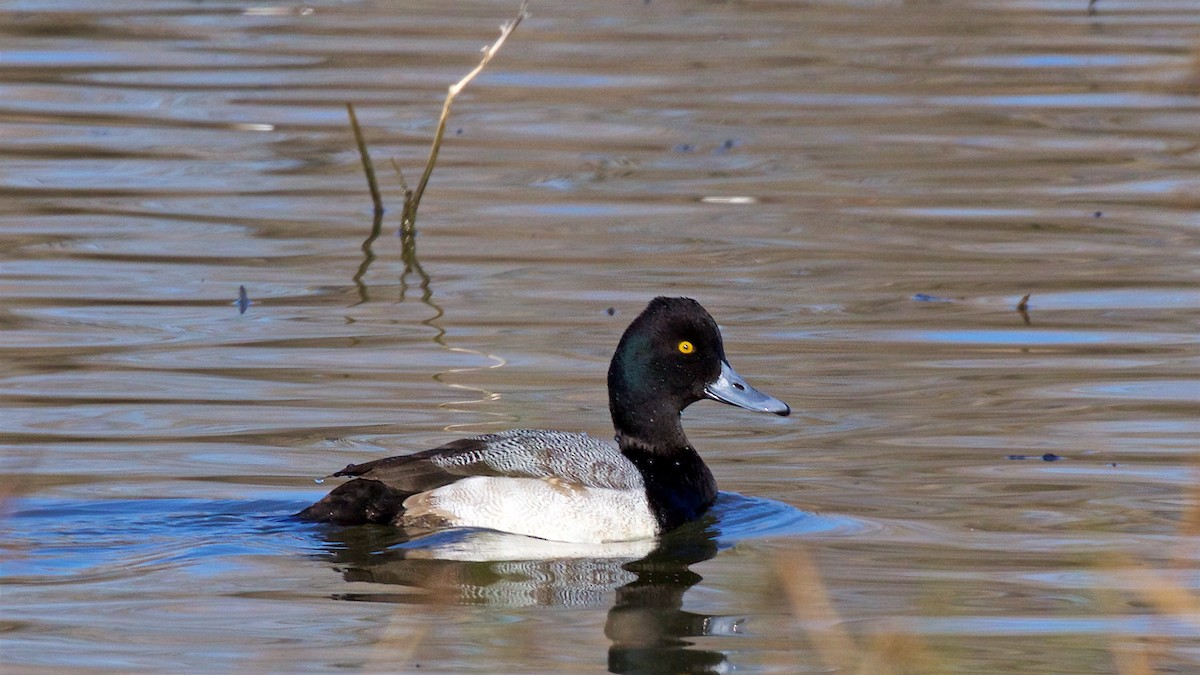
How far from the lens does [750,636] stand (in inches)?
259

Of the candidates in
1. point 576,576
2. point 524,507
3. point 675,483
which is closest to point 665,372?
point 675,483

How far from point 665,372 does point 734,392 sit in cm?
32

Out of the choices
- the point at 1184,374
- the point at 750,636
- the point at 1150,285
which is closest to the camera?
the point at 750,636

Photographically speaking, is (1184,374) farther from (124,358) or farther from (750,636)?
(124,358)

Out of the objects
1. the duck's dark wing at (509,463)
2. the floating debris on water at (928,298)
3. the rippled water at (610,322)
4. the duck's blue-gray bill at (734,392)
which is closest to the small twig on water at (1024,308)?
the rippled water at (610,322)

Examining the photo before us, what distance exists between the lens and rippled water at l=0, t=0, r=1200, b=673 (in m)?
6.82

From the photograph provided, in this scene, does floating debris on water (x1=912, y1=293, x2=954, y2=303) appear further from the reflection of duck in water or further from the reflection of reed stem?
the reflection of duck in water

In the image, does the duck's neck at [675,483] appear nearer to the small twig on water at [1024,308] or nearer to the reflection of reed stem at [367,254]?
the small twig on water at [1024,308]

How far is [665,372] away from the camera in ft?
29.2

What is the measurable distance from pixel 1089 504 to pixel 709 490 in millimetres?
1518

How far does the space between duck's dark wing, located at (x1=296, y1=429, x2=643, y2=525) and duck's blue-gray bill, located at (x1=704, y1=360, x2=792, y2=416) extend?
0.76m

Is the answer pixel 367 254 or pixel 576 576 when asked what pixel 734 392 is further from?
pixel 367 254

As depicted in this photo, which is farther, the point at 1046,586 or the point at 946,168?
the point at 946,168

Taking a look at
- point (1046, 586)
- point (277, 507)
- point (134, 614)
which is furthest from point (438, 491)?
point (1046, 586)
